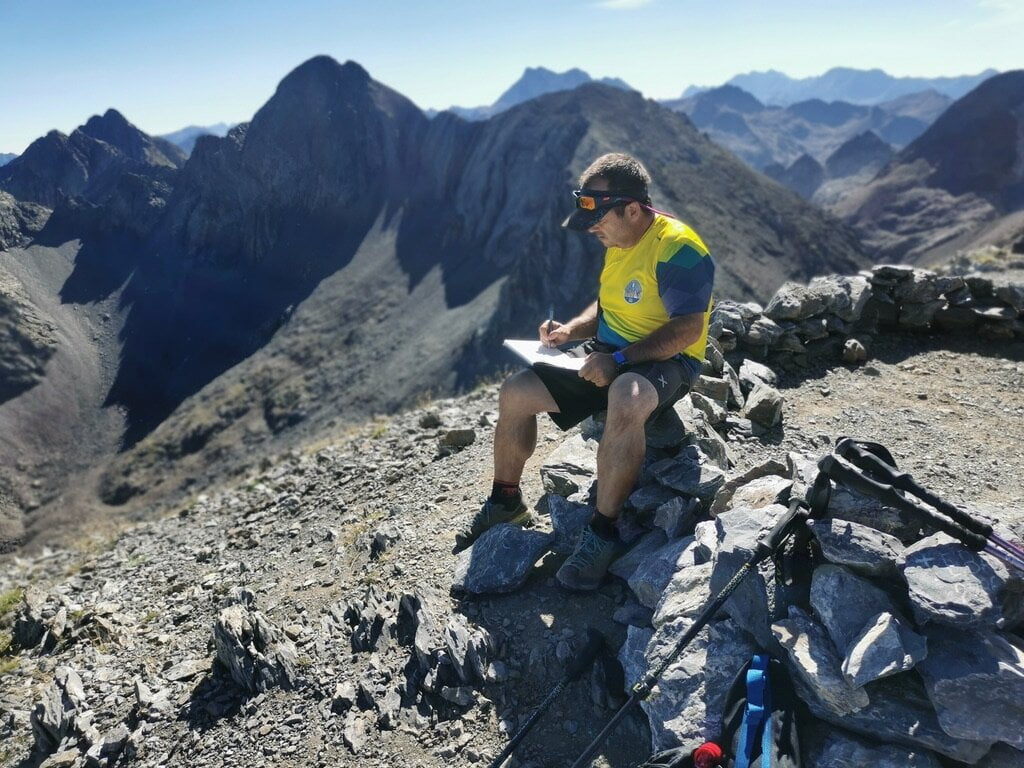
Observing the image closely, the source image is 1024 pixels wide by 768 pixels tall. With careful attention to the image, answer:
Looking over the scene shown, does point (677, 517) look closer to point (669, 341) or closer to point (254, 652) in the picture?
point (669, 341)

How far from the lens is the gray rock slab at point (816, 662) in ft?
9.88

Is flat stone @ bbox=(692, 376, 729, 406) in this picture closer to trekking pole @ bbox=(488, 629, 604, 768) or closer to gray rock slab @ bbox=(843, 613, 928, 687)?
trekking pole @ bbox=(488, 629, 604, 768)

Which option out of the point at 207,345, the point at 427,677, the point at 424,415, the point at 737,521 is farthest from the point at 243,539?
the point at 207,345

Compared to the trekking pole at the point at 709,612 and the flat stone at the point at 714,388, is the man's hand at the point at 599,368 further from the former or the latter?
the flat stone at the point at 714,388

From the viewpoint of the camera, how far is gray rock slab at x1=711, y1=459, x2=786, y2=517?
4617 millimetres

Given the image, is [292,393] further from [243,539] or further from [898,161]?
[898,161]

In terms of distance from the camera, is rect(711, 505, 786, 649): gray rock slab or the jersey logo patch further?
the jersey logo patch

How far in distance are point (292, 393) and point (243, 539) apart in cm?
4419

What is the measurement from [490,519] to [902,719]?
3.33 metres

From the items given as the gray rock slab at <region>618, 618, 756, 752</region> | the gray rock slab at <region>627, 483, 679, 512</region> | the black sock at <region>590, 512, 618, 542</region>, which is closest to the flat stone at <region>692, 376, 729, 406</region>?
the gray rock slab at <region>627, 483, 679, 512</region>

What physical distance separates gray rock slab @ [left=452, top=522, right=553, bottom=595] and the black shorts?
100 cm

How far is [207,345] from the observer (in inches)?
2516

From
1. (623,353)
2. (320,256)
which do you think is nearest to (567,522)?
(623,353)

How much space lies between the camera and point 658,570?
169 inches
